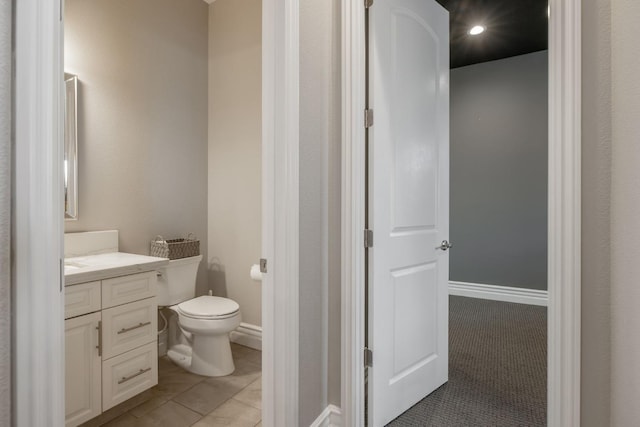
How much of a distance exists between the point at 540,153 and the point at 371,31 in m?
3.01

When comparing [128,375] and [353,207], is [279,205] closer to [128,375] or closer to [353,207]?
[353,207]

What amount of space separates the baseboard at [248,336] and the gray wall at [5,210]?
7.21 ft

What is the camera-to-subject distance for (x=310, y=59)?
145cm

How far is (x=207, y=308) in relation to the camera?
2.27m

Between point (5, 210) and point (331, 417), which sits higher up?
point (5, 210)

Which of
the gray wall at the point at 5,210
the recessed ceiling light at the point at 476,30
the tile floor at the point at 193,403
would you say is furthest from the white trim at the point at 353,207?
the recessed ceiling light at the point at 476,30

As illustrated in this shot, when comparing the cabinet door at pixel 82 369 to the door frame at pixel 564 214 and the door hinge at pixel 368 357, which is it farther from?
the door frame at pixel 564 214

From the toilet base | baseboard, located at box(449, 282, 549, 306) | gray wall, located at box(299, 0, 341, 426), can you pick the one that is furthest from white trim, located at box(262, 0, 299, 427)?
baseboard, located at box(449, 282, 549, 306)

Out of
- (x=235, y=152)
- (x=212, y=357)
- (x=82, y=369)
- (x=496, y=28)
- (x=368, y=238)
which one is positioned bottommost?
(x=212, y=357)

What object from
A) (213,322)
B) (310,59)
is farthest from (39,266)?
(213,322)

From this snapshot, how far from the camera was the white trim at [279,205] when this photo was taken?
130cm

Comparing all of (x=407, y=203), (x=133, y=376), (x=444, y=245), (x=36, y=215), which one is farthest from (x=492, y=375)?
(x=36, y=215)

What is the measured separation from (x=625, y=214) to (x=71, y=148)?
271 centimetres

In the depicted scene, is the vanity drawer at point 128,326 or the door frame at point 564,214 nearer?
the door frame at point 564,214
